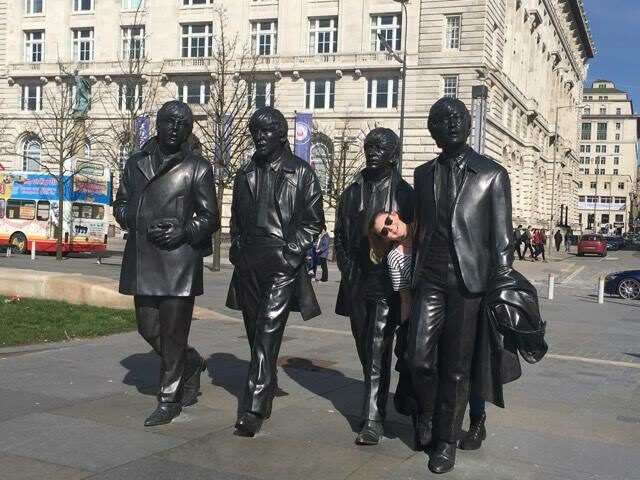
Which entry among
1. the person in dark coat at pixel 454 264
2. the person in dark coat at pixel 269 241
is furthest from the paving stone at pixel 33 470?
the person in dark coat at pixel 454 264

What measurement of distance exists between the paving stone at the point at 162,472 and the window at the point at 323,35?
47916 mm

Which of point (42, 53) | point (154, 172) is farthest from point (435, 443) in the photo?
point (42, 53)

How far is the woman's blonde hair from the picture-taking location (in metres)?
4.85

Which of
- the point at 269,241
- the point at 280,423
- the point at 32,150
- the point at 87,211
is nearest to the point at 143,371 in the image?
the point at 280,423

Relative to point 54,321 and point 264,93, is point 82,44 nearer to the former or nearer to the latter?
point 264,93

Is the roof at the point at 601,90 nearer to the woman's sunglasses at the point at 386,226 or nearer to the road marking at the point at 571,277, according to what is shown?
the road marking at the point at 571,277

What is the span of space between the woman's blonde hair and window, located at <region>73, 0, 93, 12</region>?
2157 inches

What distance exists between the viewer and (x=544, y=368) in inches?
327

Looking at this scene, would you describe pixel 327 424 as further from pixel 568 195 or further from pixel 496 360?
pixel 568 195

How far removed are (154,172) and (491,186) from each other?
2.35 m

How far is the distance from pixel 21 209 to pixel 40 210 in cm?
88

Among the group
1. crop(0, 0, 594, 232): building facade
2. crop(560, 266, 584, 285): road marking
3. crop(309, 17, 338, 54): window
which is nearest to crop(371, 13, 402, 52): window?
crop(0, 0, 594, 232): building facade

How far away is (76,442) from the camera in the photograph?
4.67m

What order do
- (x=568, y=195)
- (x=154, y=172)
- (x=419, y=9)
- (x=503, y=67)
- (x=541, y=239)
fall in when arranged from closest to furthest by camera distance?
1. (x=154, y=172)
2. (x=541, y=239)
3. (x=419, y=9)
4. (x=503, y=67)
5. (x=568, y=195)
